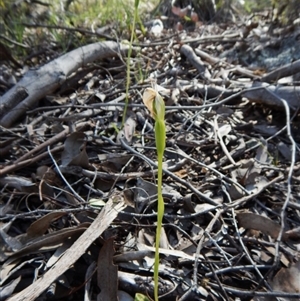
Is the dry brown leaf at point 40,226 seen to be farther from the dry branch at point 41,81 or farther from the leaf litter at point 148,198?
the dry branch at point 41,81

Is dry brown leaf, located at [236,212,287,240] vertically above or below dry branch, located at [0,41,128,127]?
below

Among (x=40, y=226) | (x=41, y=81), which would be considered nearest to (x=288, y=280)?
(x=40, y=226)

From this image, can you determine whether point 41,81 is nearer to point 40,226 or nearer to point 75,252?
point 40,226

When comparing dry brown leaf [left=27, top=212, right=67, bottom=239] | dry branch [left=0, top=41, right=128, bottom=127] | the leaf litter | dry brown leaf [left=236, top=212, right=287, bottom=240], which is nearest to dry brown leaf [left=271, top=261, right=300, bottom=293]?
the leaf litter

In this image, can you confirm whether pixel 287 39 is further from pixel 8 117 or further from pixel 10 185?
pixel 10 185

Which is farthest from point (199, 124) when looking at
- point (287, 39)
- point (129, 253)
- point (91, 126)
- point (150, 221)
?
point (287, 39)

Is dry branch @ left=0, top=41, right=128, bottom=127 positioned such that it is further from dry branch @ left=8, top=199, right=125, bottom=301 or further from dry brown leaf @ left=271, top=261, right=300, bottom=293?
dry brown leaf @ left=271, top=261, right=300, bottom=293

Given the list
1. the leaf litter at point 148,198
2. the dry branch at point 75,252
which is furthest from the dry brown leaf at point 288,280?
the dry branch at point 75,252

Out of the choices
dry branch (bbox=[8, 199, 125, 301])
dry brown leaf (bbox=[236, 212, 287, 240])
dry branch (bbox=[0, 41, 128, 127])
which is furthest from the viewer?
dry branch (bbox=[0, 41, 128, 127])
